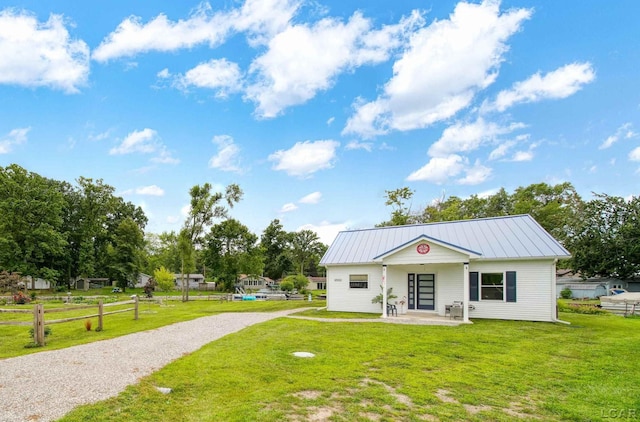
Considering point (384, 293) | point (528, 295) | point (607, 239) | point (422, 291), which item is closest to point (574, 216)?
point (607, 239)

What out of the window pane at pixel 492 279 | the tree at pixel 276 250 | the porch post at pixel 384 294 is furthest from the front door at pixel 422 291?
the tree at pixel 276 250

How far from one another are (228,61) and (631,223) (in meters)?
36.1

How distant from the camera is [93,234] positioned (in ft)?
169

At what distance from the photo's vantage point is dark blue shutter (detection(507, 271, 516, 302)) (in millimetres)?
15680

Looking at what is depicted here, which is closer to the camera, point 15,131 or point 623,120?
point 623,120

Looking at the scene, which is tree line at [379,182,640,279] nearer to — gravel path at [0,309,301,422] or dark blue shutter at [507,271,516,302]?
dark blue shutter at [507,271,516,302]

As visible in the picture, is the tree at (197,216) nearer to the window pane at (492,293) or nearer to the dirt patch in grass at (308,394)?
the window pane at (492,293)

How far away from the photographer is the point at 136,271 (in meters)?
52.7

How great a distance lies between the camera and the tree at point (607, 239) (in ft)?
105

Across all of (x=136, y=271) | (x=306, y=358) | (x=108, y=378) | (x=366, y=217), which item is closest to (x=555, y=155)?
(x=366, y=217)

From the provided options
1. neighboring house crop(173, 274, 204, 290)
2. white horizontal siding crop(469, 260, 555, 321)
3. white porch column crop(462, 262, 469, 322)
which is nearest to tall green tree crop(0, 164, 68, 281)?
neighboring house crop(173, 274, 204, 290)

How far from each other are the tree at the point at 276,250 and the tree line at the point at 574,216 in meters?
33.3

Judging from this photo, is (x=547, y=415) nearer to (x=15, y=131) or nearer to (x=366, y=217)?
(x=15, y=131)

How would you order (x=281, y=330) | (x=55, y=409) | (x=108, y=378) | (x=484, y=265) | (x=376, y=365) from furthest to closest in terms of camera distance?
(x=484, y=265)
(x=281, y=330)
(x=376, y=365)
(x=108, y=378)
(x=55, y=409)
